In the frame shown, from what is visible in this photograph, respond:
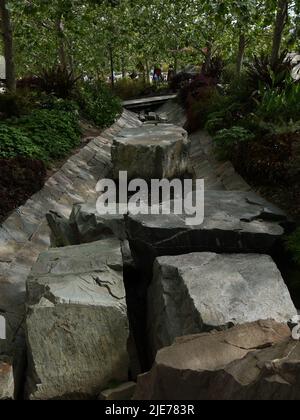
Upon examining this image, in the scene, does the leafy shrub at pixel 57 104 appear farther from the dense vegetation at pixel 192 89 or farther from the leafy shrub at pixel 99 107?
the leafy shrub at pixel 99 107

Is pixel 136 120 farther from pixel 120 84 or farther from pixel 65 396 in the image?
pixel 65 396

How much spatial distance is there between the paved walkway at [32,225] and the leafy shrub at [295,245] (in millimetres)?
2392

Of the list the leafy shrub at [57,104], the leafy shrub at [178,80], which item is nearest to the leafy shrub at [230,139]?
the leafy shrub at [57,104]

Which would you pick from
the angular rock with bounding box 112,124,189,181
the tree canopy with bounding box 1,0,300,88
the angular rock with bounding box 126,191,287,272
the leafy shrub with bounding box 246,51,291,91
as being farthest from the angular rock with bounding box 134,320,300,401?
the tree canopy with bounding box 1,0,300,88

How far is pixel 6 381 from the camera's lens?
9.93 feet

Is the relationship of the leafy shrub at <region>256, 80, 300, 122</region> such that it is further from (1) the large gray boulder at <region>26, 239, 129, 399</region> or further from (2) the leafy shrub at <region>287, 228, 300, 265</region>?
(1) the large gray boulder at <region>26, 239, 129, 399</region>

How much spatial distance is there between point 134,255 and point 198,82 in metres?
13.1

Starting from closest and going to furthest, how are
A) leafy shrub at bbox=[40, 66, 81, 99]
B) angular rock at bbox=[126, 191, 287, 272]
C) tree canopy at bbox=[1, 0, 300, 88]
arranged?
angular rock at bbox=[126, 191, 287, 272], leafy shrub at bbox=[40, 66, 81, 99], tree canopy at bbox=[1, 0, 300, 88]

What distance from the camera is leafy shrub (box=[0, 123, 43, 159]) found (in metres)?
6.69

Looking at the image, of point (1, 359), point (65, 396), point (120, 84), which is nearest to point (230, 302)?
point (65, 396)

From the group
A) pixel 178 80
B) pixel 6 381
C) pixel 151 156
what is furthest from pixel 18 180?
pixel 178 80

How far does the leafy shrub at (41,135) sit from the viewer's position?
6953 mm

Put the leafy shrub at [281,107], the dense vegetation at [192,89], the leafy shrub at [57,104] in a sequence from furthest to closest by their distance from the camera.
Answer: the leafy shrub at [57,104] < the leafy shrub at [281,107] < the dense vegetation at [192,89]

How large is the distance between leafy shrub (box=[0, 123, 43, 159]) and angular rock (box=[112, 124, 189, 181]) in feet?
4.54
